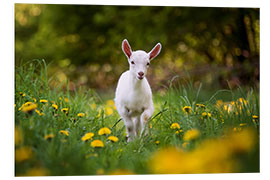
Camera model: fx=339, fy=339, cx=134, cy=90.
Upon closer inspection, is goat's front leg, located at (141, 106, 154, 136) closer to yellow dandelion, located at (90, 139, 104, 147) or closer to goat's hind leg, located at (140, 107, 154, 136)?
goat's hind leg, located at (140, 107, 154, 136)

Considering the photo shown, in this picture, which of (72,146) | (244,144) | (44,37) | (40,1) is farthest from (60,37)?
(244,144)

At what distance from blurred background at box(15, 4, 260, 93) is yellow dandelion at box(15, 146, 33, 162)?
7.12 feet

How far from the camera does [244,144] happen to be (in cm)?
212

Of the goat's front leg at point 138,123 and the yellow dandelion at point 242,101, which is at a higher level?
the yellow dandelion at point 242,101

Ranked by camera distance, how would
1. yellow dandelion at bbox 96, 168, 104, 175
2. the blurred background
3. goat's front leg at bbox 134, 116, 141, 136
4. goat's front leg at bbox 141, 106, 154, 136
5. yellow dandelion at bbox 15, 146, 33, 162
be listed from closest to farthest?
yellow dandelion at bbox 15, 146, 33, 162
yellow dandelion at bbox 96, 168, 104, 175
goat's front leg at bbox 141, 106, 154, 136
goat's front leg at bbox 134, 116, 141, 136
the blurred background

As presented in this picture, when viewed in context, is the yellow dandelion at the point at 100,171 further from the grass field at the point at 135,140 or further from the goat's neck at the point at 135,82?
the goat's neck at the point at 135,82

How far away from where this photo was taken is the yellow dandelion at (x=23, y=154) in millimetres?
2340

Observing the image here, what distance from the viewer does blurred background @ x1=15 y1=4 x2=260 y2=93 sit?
4879mm

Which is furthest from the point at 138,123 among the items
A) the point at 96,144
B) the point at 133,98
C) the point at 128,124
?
the point at 96,144

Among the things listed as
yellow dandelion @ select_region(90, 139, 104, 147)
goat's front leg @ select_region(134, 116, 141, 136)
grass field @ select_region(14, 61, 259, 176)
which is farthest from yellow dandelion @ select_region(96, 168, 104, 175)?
goat's front leg @ select_region(134, 116, 141, 136)

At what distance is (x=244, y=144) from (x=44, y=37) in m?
5.71

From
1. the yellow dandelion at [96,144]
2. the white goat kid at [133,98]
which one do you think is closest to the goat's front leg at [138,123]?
the white goat kid at [133,98]

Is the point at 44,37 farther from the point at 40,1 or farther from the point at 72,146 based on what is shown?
the point at 72,146

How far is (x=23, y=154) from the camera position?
2.36 metres
